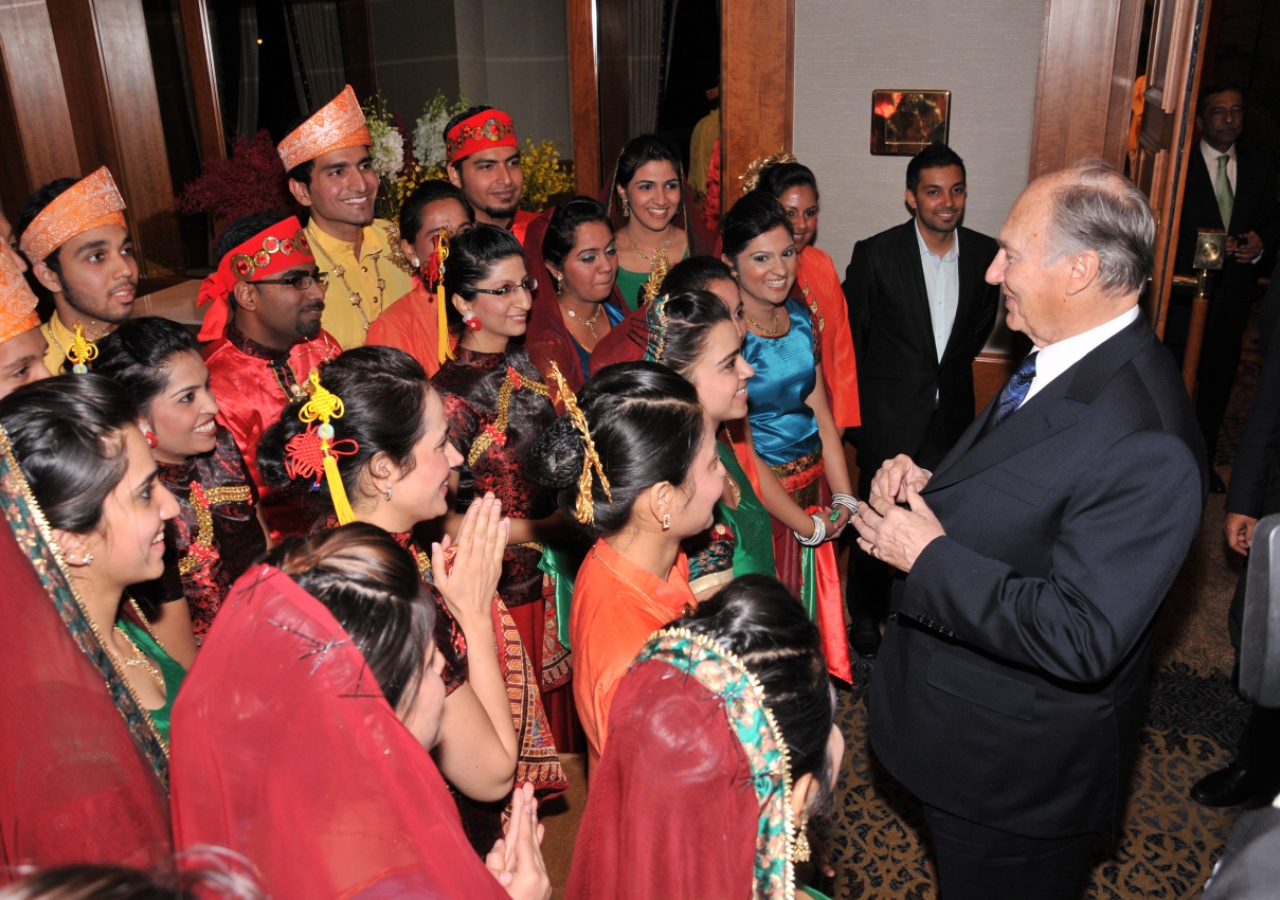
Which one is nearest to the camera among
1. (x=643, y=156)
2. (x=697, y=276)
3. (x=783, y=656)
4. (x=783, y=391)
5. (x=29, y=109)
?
(x=783, y=656)

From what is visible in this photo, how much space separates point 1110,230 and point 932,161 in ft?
6.64

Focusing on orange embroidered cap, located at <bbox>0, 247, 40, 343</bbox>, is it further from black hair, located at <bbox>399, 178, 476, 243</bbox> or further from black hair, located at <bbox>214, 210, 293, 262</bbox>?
black hair, located at <bbox>399, 178, 476, 243</bbox>

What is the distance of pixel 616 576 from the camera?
A: 5.35 feet

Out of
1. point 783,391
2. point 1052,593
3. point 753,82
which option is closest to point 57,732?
point 1052,593

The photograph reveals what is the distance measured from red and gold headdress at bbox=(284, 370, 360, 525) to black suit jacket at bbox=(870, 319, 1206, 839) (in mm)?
1080

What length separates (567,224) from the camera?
304cm

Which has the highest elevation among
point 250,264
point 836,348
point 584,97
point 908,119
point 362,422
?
point 584,97

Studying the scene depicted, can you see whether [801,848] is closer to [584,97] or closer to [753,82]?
[753,82]

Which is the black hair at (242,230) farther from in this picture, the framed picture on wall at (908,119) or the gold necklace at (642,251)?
the framed picture on wall at (908,119)

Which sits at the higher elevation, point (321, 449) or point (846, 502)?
point (321, 449)

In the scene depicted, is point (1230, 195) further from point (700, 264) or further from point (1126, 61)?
point (700, 264)

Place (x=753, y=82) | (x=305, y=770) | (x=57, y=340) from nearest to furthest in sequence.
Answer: (x=305, y=770) → (x=57, y=340) → (x=753, y=82)

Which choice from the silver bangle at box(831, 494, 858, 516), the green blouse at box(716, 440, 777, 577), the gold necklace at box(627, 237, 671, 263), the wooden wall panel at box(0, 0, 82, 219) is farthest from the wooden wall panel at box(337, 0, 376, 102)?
the green blouse at box(716, 440, 777, 577)

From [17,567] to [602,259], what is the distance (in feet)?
6.98
